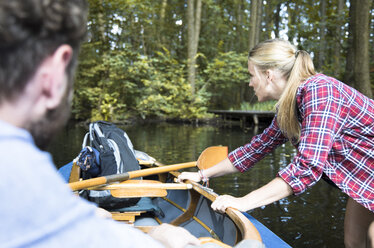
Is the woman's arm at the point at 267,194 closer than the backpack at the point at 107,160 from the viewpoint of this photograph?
Yes

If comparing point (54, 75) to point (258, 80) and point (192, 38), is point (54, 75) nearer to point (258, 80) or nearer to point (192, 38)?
point (258, 80)

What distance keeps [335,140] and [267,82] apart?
1.42ft

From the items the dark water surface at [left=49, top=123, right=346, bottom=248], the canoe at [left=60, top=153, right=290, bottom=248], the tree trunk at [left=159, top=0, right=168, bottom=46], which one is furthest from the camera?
the tree trunk at [left=159, top=0, right=168, bottom=46]

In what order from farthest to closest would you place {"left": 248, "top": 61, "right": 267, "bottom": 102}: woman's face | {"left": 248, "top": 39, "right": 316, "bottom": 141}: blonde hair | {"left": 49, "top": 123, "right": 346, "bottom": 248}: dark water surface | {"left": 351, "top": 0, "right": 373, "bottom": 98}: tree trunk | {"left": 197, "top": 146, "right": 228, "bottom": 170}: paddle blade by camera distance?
{"left": 351, "top": 0, "right": 373, "bottom": 98}: tree trunk < {"left": 49, "top": 123, "right": 346, "bottom": 248}: dark water surface < {"left": 197, "top": 146, "right": 228, "bottom": 170}: paddle blade < {"left": 248, "top": 61, "right": 267, "bottom": 102}: woman's face < {"left": 248, "top": 39, "right": 316, "bottom": 141}: blonde hair

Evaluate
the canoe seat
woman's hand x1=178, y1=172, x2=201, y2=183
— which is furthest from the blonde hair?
the canoe seat

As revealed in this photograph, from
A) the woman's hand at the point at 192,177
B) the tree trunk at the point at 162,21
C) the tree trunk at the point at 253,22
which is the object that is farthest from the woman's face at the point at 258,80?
the tree trunk at the point at 162,21

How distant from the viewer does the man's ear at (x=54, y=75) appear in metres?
0.50

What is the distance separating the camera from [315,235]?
3.15 m

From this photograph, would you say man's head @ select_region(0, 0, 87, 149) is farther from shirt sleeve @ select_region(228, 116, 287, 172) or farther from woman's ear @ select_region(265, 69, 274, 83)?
shirt sleeve @ select_region(228, 116, 287, 172)

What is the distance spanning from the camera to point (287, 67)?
1593mm

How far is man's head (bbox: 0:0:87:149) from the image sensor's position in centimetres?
46

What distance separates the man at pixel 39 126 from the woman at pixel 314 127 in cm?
100

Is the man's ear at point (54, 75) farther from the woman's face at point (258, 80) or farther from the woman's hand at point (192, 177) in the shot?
the woman's hand at point (192, 177)

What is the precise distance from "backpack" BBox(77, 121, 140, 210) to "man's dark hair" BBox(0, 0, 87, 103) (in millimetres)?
2146
